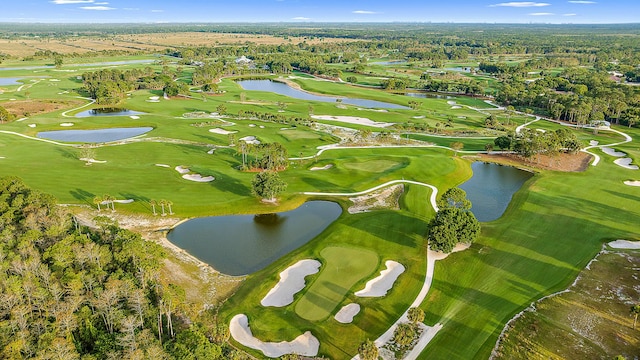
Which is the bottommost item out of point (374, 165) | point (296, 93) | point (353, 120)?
point (374, 165)

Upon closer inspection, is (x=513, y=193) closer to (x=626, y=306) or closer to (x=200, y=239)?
(x=626, y=306)

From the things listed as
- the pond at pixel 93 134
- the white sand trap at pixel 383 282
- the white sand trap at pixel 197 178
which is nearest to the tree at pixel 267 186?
the white sand trap at pixel 197 178

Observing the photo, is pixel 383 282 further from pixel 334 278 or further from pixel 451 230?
pixel 451 230

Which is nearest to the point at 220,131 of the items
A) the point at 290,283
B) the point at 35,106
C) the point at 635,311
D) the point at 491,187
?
the point at 491,187

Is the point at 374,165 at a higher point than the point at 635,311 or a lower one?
lower

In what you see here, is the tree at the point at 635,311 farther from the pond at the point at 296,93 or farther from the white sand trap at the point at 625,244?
the pond at the point at 296,93

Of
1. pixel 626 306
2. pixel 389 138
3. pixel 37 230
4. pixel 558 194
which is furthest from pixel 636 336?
pixel 389 138
